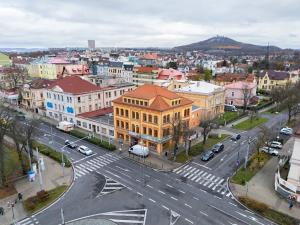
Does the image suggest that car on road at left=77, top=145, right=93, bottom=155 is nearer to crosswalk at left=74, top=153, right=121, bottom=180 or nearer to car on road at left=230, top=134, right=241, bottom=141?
crosswalk at left=74, top=153, right=121, bottom=180

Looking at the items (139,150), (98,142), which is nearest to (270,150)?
(139,150)

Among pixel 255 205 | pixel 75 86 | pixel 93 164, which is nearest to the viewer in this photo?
pixel 255 205

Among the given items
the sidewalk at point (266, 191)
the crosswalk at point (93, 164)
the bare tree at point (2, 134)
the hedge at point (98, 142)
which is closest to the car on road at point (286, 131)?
the sidewalk at point (266, 191)

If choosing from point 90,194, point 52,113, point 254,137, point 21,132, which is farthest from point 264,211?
point 52,113

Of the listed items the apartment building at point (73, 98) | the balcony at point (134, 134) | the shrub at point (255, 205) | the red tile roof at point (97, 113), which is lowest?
the shrub at point (255, 205)

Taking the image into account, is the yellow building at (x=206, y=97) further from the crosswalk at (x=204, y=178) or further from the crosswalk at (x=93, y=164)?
the crosswalk at (x=93, y=164)

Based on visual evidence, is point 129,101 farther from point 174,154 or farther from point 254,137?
point 254,137

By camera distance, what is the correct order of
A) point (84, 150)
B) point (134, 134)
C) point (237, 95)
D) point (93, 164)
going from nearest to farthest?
point (93, 164) < point (84, 150) < point (134, 134) < point (237, 95)

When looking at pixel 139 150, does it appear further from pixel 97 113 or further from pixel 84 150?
pixel 97 113
